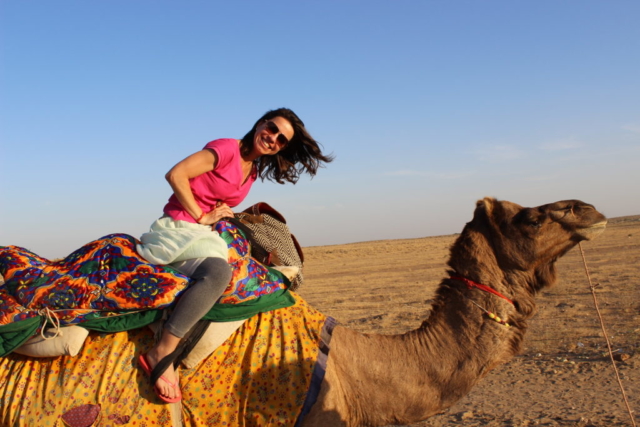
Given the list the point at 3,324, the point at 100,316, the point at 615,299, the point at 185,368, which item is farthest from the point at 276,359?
the point at 615,299

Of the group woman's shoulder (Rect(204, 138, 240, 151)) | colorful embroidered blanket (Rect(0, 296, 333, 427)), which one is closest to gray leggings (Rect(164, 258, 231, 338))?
colorful embroidered blanket (Rect(0, 296, 333, 427))

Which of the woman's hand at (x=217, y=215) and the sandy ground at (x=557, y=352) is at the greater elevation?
the woman's hand at (x=217, y=215)

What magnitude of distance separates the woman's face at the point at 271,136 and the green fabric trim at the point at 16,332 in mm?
1717

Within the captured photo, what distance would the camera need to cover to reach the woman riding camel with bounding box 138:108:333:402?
2994 mm

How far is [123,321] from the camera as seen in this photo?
3.09m

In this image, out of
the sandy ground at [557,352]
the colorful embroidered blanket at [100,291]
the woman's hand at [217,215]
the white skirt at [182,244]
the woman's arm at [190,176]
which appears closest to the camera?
the colorful embroidered blanket at [100,291]

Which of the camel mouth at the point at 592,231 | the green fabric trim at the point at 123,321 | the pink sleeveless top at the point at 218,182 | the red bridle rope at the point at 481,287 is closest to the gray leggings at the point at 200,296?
the green fabric trim at the point at 123,321

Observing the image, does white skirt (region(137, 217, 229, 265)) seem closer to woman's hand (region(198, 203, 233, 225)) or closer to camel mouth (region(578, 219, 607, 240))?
woman's hand (region(198, 203, 233, 225))

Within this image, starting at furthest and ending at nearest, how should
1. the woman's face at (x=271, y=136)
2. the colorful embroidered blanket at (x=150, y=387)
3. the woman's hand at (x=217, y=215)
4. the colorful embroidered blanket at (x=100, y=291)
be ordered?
the woman's face at (x=271, y=136) < the woman's hand at (x=217, y=215) < the colorful embroidered blanket at (x=100, y=291) < the colorful embroidered blanket at (x=150, y=387)

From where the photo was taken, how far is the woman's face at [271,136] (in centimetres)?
373

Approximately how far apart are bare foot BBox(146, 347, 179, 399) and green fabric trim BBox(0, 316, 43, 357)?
25.3 inches

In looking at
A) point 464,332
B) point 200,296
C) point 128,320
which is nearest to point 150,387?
point 128,320

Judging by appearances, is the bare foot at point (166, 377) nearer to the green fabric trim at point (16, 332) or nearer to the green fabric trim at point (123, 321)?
the green fabric trim at point (123, 321)

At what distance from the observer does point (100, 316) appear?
3.07 metres
